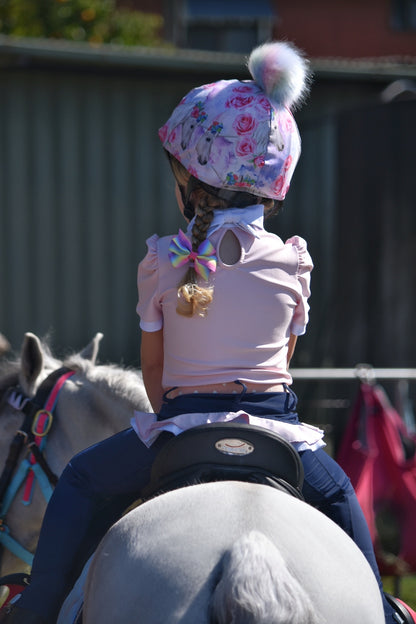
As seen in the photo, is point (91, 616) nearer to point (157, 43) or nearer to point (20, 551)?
point (20, 551)

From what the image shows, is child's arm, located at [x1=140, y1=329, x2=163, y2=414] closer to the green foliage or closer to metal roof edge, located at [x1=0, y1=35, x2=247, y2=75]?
metal roof edge, located at [x1=0, y1=35, x2=247, y2=75]

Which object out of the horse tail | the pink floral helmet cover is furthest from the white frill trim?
the pink floral helmet cover

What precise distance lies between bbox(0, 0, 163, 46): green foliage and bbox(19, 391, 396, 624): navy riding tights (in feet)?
46.5

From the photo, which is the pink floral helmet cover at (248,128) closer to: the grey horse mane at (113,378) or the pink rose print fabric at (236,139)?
the pink rose print fabric at (236,139)

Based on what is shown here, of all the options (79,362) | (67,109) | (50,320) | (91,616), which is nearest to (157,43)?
→ (67,109)

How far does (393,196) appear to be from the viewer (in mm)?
8578

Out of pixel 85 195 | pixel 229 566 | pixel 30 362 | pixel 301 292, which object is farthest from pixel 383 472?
pixel 85 195

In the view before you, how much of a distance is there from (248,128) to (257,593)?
1.20m

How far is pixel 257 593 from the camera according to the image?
1573 mm

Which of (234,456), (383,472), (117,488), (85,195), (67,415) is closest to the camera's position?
(234,456)

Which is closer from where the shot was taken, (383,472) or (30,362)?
(30,362)

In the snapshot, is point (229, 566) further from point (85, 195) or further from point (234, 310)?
point (85, 195)

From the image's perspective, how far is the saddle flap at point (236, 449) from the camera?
1953 mm

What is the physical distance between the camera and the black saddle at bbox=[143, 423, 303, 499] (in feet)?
6.40
